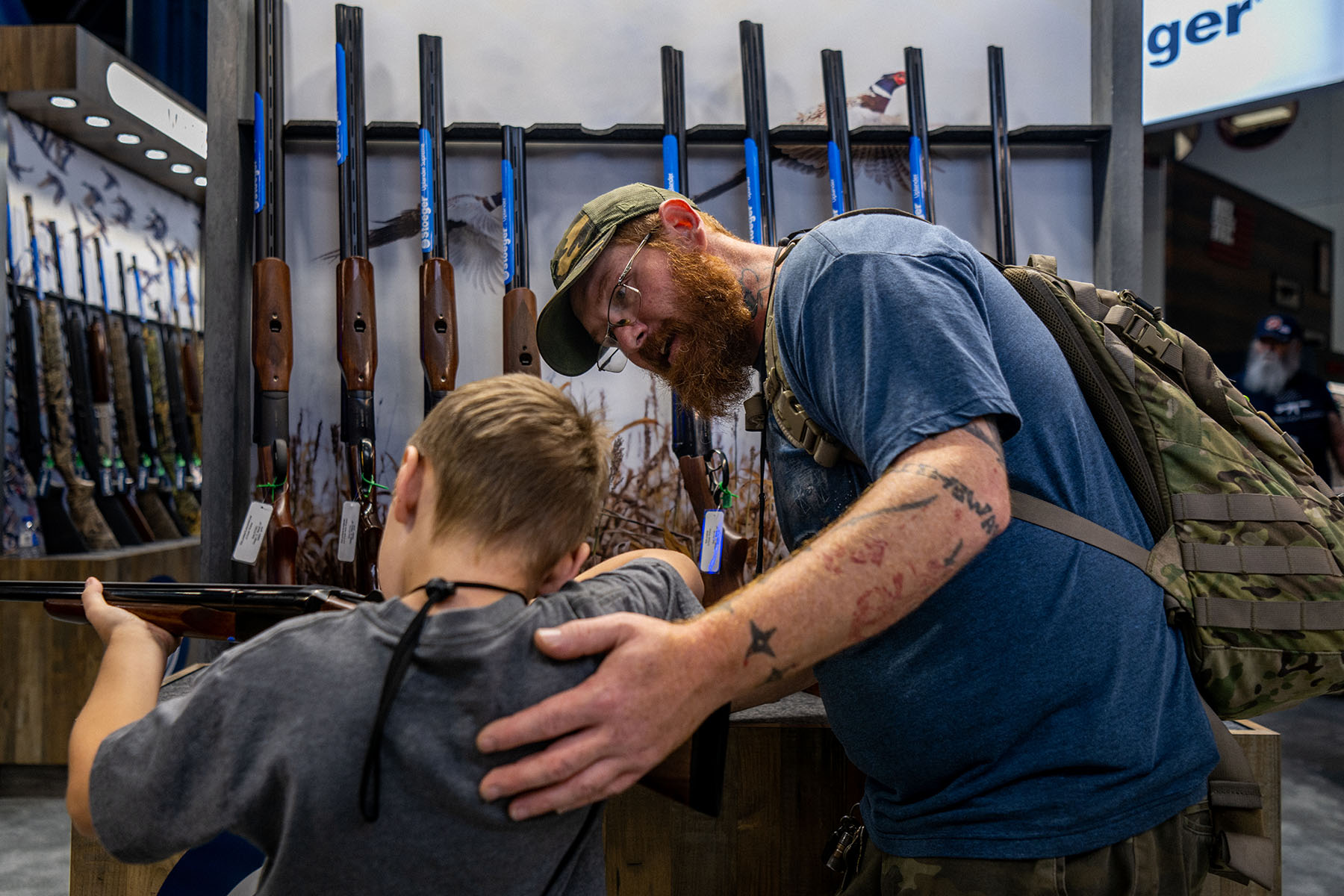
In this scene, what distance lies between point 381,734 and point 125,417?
4269 millimetres

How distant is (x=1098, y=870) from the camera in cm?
101

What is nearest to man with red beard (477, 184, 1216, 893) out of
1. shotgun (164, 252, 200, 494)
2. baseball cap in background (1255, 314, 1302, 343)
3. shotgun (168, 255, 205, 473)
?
shotgun (164, 252, 200, 494)

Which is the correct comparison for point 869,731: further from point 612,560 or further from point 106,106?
point 106,106

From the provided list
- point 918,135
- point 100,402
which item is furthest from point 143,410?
point 918,135

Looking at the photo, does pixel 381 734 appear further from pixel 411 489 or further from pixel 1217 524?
pixel 1217 524

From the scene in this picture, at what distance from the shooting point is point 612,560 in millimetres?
1259

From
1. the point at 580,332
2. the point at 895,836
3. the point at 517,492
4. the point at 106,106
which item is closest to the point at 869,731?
the point at 895,836

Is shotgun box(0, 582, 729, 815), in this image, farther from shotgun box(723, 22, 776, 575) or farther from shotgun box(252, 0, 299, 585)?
shotgun box(723, 22, 776, 575)

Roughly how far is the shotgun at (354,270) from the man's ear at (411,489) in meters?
1.34

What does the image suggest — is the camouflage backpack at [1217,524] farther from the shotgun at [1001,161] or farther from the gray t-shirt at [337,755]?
the shotgun at [1001,161]

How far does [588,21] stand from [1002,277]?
177 cm

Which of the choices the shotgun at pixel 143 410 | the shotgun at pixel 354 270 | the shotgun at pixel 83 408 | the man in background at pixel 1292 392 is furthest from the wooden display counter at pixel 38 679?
the man in background at pixel 1292 392

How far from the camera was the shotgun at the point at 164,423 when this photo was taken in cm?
457

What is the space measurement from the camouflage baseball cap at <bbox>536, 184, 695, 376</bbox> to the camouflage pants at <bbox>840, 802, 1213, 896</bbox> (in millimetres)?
1016
